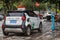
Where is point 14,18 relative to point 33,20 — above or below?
above

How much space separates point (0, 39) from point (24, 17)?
2109 mm

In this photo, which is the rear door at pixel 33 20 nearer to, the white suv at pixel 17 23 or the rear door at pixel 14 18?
the white suv at pixel 17 23

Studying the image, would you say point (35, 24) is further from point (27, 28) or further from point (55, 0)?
point (55, 0)

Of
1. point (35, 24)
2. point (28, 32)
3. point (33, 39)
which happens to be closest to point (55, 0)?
point (35, 24)

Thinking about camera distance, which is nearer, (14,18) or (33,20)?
(14,18)

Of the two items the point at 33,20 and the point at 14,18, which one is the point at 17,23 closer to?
the point at 14,18

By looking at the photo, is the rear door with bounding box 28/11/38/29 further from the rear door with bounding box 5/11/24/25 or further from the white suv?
the rear door with bounding box 5/11/24/25

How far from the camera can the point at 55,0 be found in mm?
16641

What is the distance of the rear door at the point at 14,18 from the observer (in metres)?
13.6

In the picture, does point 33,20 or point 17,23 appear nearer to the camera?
point 17,23

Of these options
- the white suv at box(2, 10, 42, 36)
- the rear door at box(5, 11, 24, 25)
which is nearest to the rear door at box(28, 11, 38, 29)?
the white suv at box(2, 10, 42, 36)

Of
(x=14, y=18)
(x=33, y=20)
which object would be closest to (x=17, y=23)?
(x=14, y=18)

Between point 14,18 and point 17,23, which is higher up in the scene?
point 14,18

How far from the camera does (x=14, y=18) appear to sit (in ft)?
44.8
